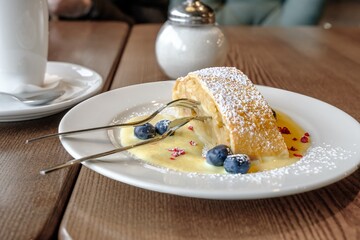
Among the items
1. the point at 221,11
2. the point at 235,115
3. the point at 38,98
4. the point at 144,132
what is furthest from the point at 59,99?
the point at 221,11

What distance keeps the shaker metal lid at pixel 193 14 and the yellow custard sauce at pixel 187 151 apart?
357mm

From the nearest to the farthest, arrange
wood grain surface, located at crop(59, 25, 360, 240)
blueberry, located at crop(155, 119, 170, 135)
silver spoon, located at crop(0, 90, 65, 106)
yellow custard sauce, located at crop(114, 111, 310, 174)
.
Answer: wood grain surface, located at crop(59, 25, 360, 240)
yellow custard sauce, located at crop(114, 111, 310, 174)
blueberry, located at crop(155, 119, 170, 135)
silver spoon, located at crop(0, 90, 65, 106)

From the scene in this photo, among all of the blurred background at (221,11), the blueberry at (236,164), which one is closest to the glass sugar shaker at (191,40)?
the blueberry at (236,164)

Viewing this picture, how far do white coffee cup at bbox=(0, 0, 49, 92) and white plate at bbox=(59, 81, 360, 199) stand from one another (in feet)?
0.58

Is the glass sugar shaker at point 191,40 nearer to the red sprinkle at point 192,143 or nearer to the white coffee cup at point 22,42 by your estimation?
the white coffee cup at point 22,42

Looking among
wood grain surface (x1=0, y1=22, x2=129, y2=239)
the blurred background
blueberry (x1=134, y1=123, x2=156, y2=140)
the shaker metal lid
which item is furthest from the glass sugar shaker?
the blurred background

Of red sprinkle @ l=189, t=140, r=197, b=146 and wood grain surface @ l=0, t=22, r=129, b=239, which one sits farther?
red sprinkle @ l=189, t=140, r=197, b=146

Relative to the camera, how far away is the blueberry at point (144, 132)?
2.19 feet

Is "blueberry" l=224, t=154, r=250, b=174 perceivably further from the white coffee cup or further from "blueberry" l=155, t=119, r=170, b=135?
the white coffee cup

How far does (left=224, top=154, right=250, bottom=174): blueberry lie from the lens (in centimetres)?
55

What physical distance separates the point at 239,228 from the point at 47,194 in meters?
0.22

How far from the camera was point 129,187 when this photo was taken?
562 millimetres

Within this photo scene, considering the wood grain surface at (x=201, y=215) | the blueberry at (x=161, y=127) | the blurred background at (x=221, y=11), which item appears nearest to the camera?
the wood grain surface at (x=201, y=215)

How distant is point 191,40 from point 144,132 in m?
0.42
